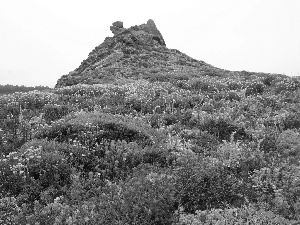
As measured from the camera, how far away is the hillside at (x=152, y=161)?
20.8 feet

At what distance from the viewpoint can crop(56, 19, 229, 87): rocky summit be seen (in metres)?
27.7

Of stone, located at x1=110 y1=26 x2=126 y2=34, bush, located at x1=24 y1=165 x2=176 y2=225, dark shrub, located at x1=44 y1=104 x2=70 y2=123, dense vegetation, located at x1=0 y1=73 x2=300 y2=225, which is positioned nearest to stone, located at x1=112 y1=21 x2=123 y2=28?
stone, located at x1=110 y1=26 x2=126 y2=34

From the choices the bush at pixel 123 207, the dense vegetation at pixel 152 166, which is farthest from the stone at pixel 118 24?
the bush at pixel 123 207

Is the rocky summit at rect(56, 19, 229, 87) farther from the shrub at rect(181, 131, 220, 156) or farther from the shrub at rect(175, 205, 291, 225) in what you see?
the shrub at rect(175, 205, 291, 225)

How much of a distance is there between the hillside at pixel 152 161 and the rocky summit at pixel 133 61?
11.9 m

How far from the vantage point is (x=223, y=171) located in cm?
766

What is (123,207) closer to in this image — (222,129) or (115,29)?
(222,129)

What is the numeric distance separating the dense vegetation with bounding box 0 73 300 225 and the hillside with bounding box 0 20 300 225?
0.09ft

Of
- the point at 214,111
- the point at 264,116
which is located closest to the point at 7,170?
the point at 214,111

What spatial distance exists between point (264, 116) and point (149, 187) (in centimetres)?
726

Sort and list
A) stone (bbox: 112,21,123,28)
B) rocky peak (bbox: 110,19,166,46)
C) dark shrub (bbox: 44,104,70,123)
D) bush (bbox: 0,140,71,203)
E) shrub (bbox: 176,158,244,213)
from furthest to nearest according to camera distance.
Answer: stone (bbox: 112,21,123,28), rocky peak (bbox: 110,19,166,46), dark shrub (bbox: 44,104,70,123), bush (bbox: 0,140,71,203), shrub (bbox: 176,158,244,213)

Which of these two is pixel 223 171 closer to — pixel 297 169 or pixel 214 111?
pixel 297 169

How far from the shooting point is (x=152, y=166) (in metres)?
8.13

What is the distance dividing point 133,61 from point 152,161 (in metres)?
25.7
